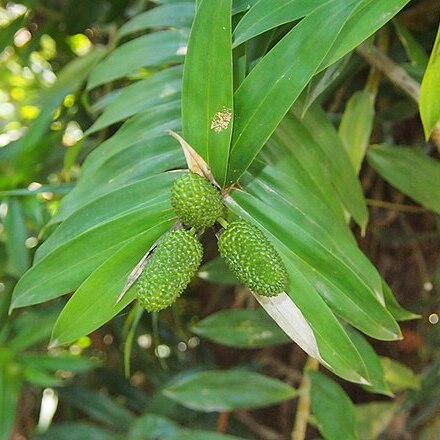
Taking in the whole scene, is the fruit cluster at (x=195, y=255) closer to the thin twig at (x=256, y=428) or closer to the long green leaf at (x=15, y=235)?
the long green leaf at (x=15, y=235)

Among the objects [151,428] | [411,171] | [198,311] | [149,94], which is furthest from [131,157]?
[198,311]

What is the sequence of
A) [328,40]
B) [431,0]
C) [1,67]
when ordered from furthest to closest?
[1,67], [431,0], [328,40]

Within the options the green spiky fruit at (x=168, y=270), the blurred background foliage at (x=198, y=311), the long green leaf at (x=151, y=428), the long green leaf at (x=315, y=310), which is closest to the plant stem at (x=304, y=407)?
the blurred background foliage at (x=198, y=311)

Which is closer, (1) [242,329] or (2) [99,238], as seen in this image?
(2) [99,238]

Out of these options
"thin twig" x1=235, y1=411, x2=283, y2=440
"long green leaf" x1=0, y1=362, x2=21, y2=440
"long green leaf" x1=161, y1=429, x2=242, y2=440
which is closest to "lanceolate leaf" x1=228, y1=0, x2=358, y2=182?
"long green leaf" x1=161, y1=429, x2=242, y2=440

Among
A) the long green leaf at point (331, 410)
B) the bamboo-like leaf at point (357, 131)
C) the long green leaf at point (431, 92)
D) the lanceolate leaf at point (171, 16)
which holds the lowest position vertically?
the long green leaf at point (331, 410)

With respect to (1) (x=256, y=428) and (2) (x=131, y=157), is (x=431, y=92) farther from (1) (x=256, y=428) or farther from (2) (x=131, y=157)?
(1) (x=256, y=428)

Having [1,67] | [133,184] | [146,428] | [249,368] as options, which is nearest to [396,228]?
[249,368]

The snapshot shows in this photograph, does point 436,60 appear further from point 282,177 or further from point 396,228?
point 396,228
